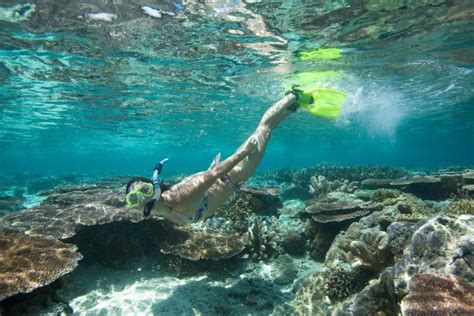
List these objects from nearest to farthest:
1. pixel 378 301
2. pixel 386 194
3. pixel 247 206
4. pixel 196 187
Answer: pixel 378 301, pixel 196 187, pixel 386 194, pixel 247 206

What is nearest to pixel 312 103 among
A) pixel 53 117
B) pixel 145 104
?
pixel 145 104

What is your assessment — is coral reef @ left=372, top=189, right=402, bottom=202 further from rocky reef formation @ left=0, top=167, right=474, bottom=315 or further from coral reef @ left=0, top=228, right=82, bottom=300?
coral reef @ left=0, top=228, right=82, bottom=300

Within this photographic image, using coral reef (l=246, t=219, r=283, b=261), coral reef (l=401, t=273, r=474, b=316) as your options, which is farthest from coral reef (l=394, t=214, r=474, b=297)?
coral reef (l=246, t=219, r=283, b=261)

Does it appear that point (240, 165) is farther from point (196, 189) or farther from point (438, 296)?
point (438, 296)

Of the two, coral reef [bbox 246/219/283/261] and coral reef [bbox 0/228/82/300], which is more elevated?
coral reef [bbox 0/228/82/300]

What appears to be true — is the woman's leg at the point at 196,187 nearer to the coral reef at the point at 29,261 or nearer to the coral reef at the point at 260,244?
the coral reef at the point at 29,261

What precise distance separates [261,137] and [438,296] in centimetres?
494

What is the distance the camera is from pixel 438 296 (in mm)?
2752

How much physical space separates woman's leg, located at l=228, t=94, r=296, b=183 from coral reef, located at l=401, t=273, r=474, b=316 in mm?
3961

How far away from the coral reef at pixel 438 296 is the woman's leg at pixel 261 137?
396cm

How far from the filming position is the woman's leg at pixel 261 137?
645 cm

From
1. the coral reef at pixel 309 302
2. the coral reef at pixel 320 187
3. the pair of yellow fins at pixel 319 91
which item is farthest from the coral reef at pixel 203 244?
the coral reef at pixel 320 187

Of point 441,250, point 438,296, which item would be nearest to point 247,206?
point 441,250

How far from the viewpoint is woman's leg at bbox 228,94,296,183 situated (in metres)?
6.45
